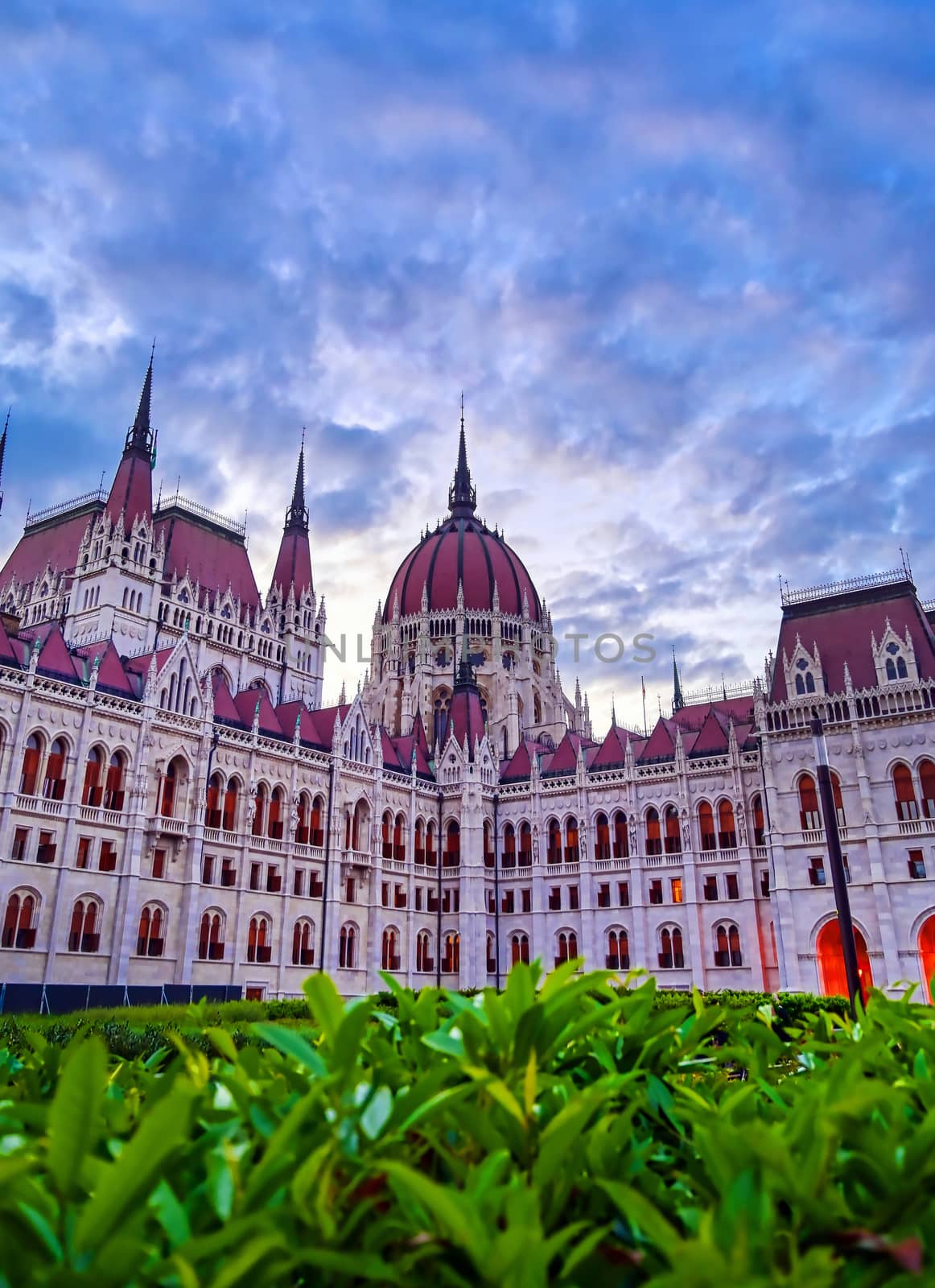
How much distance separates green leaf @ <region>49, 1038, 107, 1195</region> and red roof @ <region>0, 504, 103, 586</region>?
57663 millimetres

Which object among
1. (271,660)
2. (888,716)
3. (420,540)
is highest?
(420,540)

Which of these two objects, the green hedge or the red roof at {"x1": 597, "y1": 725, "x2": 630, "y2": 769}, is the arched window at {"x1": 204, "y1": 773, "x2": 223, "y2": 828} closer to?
the green hedge

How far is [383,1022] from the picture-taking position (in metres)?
5.05

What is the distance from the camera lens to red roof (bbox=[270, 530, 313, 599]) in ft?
227

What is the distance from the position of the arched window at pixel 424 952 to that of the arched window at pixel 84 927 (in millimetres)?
21382

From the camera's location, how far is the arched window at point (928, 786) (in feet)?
143

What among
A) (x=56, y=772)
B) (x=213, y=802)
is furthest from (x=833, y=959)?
(x=56, y=772)

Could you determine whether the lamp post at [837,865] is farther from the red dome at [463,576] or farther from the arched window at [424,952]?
the red dome at [463,576]

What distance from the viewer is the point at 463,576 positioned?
81.3m

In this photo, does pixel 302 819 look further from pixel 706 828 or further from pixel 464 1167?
pixel 464 1167

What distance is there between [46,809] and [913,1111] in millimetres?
39622

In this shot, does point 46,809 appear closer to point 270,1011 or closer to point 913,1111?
point 270,1011

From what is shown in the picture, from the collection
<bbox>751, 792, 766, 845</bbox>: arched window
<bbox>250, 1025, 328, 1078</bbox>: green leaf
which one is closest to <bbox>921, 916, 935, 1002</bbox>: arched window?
<bbox>751, 792, 766, 845</bbox>: arched window

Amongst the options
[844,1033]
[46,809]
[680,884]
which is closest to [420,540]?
[680,884]
